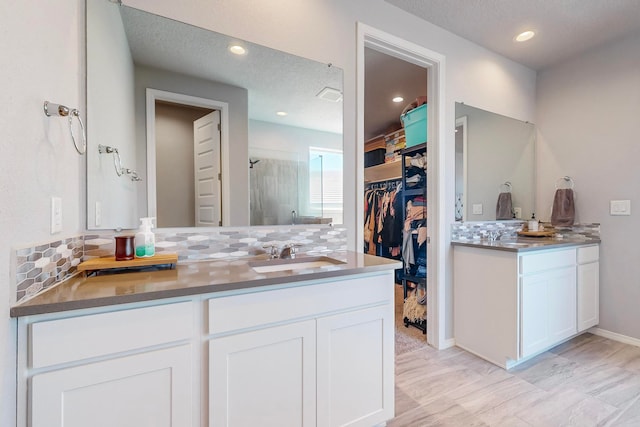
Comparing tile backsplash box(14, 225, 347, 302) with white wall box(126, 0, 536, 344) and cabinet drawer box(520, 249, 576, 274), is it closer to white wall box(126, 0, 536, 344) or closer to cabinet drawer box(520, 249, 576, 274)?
white wall box(126, 0, 536, 344)

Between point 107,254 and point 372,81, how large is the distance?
2.89 m

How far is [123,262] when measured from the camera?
1.16m

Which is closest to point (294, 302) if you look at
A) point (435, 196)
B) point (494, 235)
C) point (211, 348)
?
point (211, 348)

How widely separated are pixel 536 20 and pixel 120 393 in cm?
330

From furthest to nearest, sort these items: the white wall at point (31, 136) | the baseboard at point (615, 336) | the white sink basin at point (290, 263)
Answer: the baseboard at point (615, 336) → the white sink basin at point (290, 263) → the white wall at point (31, 136)

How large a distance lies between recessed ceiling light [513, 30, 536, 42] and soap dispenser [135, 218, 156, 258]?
120 inches

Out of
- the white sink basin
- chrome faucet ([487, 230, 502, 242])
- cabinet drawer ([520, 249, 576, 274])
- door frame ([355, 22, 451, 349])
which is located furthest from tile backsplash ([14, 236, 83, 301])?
chrome faucet ([487, 230, 502, 242])

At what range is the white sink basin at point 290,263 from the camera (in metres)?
1.49

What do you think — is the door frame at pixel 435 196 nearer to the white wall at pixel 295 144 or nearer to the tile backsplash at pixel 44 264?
the white wall at pixel 295 144

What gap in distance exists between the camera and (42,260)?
91cm

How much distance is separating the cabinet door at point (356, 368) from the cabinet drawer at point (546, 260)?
124cm

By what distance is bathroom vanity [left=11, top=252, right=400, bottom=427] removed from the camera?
81cm

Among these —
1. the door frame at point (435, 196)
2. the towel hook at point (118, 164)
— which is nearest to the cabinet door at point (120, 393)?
the towel hook at point (118, 164)

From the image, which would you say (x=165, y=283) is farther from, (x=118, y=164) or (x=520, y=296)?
(x=520, y=296)
